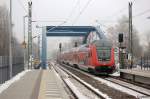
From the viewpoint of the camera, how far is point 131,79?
3231 centimetres

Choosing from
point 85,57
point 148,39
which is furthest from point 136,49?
point 85,57

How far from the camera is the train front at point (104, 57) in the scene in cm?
3759

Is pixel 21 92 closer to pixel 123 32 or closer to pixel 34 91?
pixel 34 91

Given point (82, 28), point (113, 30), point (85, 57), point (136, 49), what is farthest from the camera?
point (113, 30)

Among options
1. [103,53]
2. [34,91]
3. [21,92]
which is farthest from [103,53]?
[21,92]

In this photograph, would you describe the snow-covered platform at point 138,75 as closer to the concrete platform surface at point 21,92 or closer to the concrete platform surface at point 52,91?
the concrete platform surface at point 52,91

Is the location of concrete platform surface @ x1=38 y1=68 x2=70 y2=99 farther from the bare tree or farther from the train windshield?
the bare tree

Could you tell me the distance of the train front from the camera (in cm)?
3759

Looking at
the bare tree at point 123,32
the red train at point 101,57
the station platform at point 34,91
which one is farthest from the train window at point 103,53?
the bare tree at point 123,32

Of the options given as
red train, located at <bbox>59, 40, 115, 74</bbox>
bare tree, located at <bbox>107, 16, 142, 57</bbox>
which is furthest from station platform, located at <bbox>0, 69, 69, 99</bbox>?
bare tree, located at <bbox>107, 16, 142, 57</bbox>

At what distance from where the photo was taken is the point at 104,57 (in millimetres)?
38312

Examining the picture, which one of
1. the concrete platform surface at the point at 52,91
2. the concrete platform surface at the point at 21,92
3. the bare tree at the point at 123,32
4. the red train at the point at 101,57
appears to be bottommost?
the concrete platform surface at the point at 52,91

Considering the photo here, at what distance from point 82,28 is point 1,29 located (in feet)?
151

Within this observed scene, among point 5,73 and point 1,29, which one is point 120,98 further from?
point 1,29
